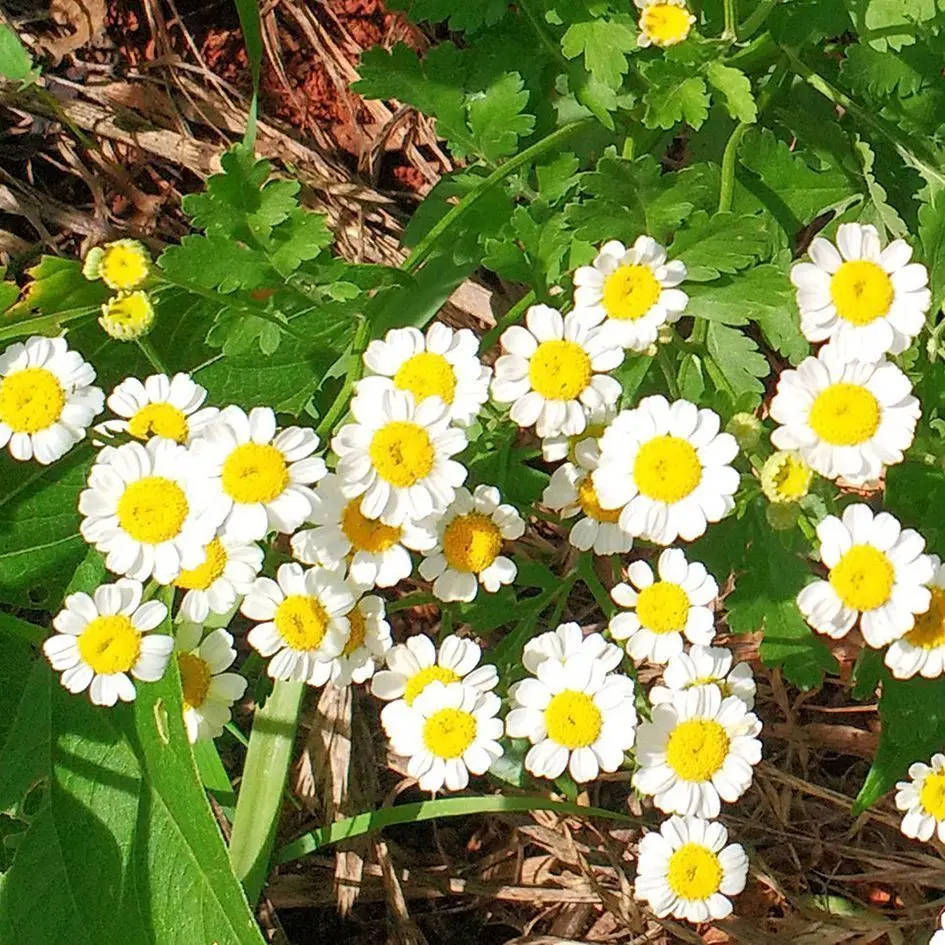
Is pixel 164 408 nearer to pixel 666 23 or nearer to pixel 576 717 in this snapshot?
pixel 576 717

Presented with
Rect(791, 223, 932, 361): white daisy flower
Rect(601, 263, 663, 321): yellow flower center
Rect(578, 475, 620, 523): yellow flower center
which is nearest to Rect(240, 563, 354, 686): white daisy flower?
Rect(578, 475, 620, 523): yellow flower center

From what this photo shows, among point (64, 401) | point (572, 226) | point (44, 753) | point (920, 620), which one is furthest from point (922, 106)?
point (44, 753)

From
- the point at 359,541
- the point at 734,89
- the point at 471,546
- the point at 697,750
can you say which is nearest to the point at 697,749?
the point at 697,750

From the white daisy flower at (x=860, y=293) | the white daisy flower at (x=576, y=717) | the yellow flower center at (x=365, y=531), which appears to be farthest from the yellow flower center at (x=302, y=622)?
the white daisy flower at (x=860, y=293)

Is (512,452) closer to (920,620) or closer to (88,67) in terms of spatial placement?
(920,620)

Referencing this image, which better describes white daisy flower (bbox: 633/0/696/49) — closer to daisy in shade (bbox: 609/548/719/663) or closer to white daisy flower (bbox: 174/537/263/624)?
daisy in shade (bbox: 609/548/719/663)
